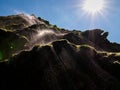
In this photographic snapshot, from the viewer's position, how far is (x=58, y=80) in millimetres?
40781

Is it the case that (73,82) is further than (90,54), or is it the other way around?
(90,54)

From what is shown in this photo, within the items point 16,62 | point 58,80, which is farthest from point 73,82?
point 16,62

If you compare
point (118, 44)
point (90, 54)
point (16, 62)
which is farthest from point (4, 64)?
point (118, 44)

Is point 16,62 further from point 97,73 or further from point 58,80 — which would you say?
point 97,73

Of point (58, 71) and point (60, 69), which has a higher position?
point (60, 69)

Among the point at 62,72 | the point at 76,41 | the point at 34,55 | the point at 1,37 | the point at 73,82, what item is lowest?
the point at 73,82

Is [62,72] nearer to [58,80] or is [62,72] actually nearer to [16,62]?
[58,80]

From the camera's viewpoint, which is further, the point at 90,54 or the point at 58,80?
the point at 90,54

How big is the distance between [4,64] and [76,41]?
3684cm

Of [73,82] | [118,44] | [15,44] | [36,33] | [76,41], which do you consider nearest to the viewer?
[73,82]

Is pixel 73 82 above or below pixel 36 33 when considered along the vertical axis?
below

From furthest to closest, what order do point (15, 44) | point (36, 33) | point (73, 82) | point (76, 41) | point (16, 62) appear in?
point (36, 33)
point (76, 41)
point (15, 44)
point (16, 62)
point (73, 82)

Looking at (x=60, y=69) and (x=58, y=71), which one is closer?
(x=58, y=71)

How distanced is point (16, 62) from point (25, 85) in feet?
18.8
